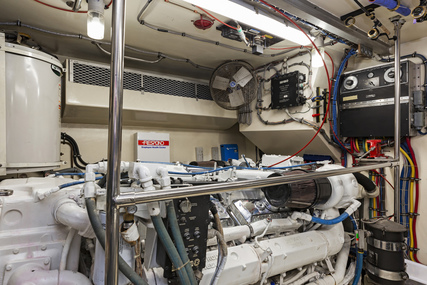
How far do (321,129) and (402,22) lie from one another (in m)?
1.21

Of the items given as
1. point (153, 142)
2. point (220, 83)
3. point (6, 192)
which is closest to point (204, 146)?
point (153, 142)

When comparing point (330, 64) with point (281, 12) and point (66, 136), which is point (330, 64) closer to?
point (281, 12)

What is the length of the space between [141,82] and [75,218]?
2239 millimetres

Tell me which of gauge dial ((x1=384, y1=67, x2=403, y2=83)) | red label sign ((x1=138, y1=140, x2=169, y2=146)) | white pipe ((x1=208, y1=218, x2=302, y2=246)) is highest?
gauge dial ((x1=384, y1=67, x2=403, y2=83))

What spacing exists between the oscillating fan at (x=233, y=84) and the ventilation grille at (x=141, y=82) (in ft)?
1.08

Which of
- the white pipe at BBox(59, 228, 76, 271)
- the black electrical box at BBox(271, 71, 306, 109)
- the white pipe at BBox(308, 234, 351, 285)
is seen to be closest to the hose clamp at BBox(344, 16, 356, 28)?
the black electrical box at BBox(271, 71, 306, 109)

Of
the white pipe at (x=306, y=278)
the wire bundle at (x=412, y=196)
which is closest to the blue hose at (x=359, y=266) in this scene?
the white pipe at (x=306, y=278)

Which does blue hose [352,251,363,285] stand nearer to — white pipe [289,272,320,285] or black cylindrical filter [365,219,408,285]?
black cylindrical filter [365,219,408,285]

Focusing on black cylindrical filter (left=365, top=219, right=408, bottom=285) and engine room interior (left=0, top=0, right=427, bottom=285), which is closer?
engine room interior (left=0, top=0, right=427, bottom=285)

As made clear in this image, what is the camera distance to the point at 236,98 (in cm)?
322

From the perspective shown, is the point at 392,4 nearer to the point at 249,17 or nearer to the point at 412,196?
the point at 249,17

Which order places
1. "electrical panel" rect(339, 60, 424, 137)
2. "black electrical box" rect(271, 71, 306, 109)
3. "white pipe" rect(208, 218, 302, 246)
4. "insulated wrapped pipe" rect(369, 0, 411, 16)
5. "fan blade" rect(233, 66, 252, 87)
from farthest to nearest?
1. "fan blade" rect(233, 66, 252, 87)
2. "black electrical box" rect(271, 71, 306, 109)
3. "electrical panel" rect(339, 60, 424, 137)
4. "insulated wrapped pipe" rect(369, 0, 411, 16)
5. "white pipe" rect(208, 218, 302, 246)

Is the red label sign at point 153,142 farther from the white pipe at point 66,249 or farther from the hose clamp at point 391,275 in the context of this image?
the hose clamp at point 391,275

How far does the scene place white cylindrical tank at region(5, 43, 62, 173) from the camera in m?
1.82
